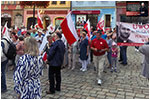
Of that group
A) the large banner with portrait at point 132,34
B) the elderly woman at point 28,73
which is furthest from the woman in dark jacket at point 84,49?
the elderly woman at point 28,73

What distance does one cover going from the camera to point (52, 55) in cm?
507

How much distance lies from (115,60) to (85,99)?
3.65 meters

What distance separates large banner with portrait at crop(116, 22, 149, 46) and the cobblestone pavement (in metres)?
1.28

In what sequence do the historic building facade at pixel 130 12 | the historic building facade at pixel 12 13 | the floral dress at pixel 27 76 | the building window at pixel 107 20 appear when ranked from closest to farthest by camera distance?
1. the floral dress at pixel 27 76
2. the historic building facade at pixel 130 12
3. the building window at pixel 107 20
4. the historic building facade at pixel 12 13

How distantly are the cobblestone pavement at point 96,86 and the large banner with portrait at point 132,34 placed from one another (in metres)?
1.28

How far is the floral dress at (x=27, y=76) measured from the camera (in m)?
3.18

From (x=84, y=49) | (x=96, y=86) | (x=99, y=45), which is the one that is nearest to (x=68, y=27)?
(x=99, y=45)

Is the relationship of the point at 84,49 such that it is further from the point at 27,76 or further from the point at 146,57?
the point at 27,76

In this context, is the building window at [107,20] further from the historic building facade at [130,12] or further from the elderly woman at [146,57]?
the elderly woman at [146,57]

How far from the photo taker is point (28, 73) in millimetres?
3266

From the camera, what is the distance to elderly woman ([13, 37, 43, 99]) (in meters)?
3.19

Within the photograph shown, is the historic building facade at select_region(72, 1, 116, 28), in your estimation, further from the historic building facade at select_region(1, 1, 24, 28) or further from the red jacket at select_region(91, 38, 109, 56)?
the red jacket at select_region(91, 38, 109, 56)

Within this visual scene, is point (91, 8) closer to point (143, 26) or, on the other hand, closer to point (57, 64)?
point (143, 26)

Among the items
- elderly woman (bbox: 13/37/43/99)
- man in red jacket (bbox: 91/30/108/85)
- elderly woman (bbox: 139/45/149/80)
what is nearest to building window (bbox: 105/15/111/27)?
man in red jacket (bbox: 91/30/108/85)
